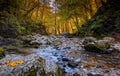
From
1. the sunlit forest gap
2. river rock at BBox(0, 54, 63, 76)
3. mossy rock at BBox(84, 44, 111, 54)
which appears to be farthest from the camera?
the sunlit forest gap

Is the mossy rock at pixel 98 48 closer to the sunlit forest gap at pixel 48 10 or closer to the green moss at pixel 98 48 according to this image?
the green moss at pixel 98 48

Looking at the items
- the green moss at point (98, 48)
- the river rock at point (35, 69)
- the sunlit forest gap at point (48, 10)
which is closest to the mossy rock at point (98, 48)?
the green moss at point (98, 48)

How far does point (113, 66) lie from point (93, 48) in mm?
2992

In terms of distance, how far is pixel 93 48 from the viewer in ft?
32.7

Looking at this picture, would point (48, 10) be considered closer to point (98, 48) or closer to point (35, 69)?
point (98, 48)

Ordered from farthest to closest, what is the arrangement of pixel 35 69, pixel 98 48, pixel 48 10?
pixel 48 10, pixel 98 48, pixel 35 69

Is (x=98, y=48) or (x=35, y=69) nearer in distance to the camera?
(x=35, y=69)

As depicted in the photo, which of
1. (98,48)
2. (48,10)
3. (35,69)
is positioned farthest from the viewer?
(48,10)

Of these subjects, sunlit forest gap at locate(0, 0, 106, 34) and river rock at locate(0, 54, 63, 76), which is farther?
sunlit forest gap at locate(0, 0, 106, 34)

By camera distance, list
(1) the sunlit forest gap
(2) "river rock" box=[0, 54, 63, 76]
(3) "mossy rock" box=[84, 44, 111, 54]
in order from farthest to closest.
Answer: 1. (1) the sunlit forest gap
2. (3) "mossy rock" box=[84, 44, 111, 54]
3. (2) "river rock" box=[0, 54, 63, 76]

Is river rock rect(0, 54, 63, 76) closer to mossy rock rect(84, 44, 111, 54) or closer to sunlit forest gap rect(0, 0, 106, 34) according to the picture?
mossy rock rect(84, 44, 111, 54)

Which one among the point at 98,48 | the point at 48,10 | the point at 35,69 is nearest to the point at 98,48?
the point at 98,48

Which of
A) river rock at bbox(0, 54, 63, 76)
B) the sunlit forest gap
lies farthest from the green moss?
the sunlit forest gap

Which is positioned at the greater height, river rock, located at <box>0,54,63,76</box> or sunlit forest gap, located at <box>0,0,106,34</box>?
sunlit forest gap, located at <box>0,0,106,34</box>
